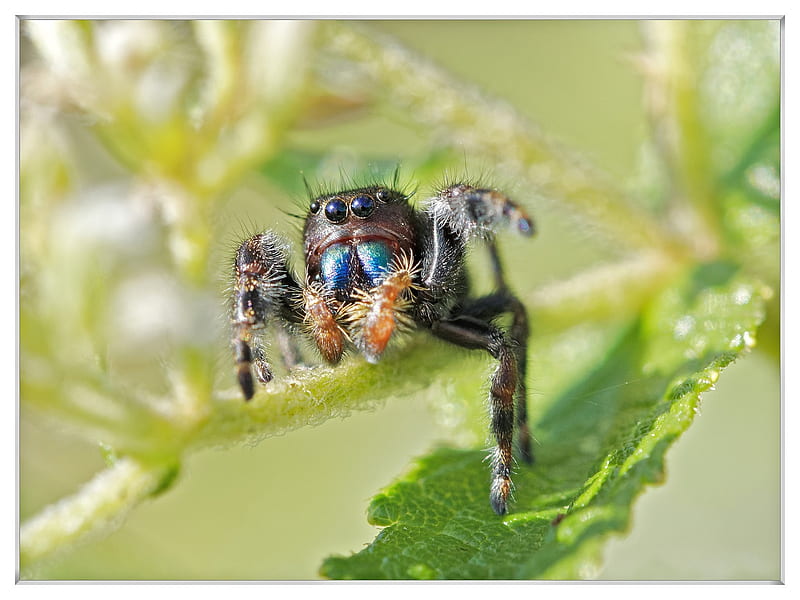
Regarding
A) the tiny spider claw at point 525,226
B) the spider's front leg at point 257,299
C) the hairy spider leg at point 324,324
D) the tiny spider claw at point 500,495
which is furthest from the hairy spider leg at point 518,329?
the spider's front leg at point 257,299

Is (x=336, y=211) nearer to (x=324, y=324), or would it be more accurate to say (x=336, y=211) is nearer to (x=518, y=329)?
(x=324, y=324)

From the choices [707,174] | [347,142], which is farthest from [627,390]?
[347,142]

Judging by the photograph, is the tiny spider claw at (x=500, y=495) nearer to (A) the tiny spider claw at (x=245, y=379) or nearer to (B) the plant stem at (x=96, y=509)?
(A) the tiny spider claw at (x=245, y=379)

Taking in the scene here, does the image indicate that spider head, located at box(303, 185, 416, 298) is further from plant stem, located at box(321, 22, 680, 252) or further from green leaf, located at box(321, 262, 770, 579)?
plant stem, located at box(321, 22, 680, 252)

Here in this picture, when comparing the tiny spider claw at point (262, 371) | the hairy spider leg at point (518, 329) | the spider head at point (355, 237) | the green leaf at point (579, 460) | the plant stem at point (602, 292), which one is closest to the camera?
the green leaf at point (579, 460)

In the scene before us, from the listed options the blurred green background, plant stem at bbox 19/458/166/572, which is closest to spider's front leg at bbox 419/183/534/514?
the blurred green background

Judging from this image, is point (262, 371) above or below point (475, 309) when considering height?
below

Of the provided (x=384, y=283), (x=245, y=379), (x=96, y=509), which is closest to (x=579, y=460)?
(x=384, y=283)
